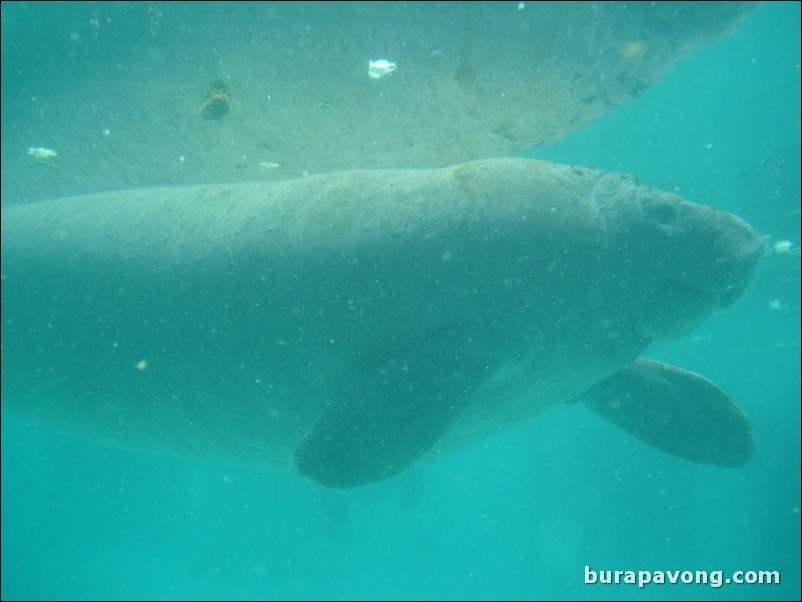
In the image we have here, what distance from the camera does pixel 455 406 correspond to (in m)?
3.35

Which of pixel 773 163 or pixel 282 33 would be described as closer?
pixel 282 33

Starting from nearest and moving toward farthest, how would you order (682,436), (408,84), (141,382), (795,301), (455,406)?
(455,406), (141,382), (682,436), (408,84), (795,301)

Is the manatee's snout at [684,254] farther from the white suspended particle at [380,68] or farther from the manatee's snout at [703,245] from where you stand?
the white suspended particle at [380,68]

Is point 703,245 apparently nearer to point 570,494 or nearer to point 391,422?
point 391,422

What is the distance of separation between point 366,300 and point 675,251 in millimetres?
2258

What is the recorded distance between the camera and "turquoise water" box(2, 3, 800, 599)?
42.7 feet

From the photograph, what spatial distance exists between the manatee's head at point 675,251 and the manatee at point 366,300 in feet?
0.05

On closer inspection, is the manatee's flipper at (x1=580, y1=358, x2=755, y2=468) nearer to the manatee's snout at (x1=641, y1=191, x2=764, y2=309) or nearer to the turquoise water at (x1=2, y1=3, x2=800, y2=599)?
the manatee's snout at (x1=641, y1=191, x2=764, y2=309)

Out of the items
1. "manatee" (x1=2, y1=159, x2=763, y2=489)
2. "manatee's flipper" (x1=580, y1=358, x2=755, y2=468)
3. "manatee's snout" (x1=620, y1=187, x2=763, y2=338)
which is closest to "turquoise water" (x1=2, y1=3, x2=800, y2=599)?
"manatee" (x1=2, y1=159, x2=763, y2=489)

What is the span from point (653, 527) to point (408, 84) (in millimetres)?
47965

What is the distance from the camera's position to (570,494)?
2093 inches

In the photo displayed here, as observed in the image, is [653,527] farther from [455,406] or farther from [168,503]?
[455,406]

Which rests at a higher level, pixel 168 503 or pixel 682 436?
pixel 168 503

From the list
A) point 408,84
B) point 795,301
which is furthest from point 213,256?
point 795,301
